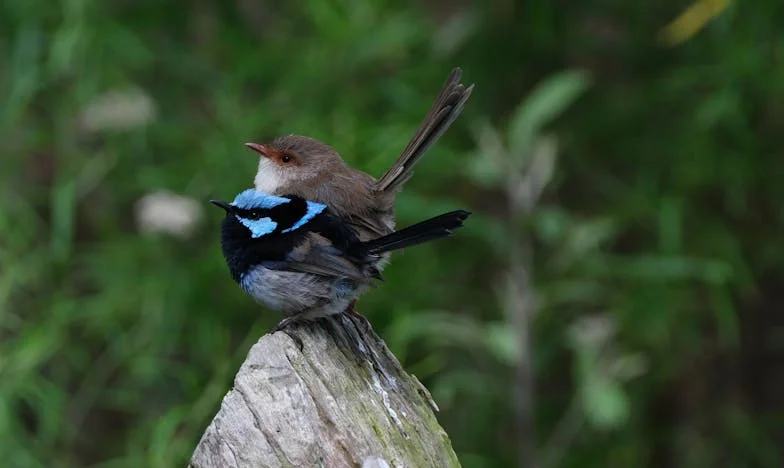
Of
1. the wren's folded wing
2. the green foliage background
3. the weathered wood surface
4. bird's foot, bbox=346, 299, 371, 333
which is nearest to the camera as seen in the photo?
the weathered wood surface

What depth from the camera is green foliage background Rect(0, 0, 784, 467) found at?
17.1 ft

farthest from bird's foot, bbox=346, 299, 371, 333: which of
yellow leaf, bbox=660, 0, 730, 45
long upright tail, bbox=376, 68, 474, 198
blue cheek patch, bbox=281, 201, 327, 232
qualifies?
yellow leaf, bbox=660, 0, 730, 45

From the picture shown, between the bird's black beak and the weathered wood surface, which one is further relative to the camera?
the bird's black beak

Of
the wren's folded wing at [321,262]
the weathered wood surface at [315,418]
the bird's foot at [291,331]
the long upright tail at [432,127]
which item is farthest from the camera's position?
the long upright tail at [432,127]

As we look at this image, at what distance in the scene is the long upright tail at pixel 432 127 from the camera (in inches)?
142

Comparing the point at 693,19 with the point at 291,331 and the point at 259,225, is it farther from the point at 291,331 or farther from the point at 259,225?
the point at 291,331

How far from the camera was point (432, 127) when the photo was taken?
3672mm

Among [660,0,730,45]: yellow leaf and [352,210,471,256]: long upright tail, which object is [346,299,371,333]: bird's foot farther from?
[660,0,730,45]: yellow leaf

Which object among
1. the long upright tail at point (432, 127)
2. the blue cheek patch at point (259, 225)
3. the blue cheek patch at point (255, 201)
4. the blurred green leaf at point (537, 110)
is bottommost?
the blue cheek patch at point (259, 225)

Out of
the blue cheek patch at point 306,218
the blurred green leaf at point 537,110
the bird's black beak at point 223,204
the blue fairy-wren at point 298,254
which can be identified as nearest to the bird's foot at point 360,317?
the blue fairy-wren at point 298,254

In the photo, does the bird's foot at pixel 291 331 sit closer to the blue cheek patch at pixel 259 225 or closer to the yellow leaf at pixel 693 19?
the blue cheek patch at pixel 259 225

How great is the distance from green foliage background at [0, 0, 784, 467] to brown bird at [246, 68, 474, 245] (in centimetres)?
89

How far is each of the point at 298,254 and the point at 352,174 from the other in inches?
26.5

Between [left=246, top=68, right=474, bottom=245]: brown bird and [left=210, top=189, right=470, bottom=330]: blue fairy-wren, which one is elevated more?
[left=246, top=68, right=474, bottom=245]: brown bird
